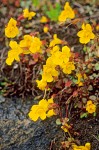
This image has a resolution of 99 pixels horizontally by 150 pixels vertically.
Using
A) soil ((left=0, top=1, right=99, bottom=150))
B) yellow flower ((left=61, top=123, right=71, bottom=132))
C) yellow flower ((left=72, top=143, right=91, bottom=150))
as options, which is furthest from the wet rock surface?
yellow flower ((left=72, top=143, right=91, bottom=150))

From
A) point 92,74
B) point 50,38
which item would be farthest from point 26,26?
point 92,74

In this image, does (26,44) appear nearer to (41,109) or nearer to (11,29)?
(11,29)

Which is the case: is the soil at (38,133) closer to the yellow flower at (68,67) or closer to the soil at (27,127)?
the soil at (27,127)

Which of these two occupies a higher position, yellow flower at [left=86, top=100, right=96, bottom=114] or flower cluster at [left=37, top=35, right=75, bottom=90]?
flower cluster at [left=37, top=35, right=75, bottom=90]

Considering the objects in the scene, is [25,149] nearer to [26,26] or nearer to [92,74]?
[92,74]

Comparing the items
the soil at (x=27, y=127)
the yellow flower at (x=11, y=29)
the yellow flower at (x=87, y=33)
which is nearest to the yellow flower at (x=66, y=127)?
the soil at (x=27, y=127)

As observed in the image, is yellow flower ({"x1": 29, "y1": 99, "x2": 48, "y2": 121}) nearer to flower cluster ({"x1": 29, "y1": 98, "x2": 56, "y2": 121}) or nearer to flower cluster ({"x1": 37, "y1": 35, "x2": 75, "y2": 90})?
flower cluster ({"x1": 29, "y1": 98, "x2": 56, "y2": 121})

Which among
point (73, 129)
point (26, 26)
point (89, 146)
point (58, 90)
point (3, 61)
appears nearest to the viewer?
point (89, 146)

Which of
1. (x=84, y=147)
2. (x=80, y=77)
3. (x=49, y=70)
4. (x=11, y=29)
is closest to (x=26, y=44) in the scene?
(x=11, y=29)
